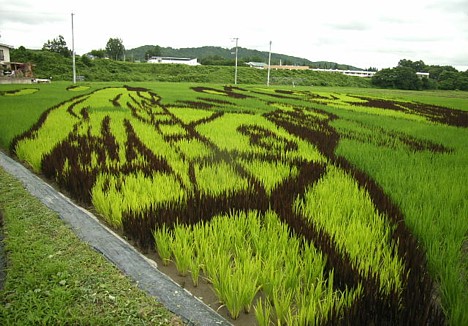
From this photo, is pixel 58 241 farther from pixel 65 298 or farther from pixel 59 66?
pixel 59 66

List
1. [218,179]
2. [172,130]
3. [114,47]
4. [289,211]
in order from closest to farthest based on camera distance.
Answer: [289,211] < [218,179] < [172,130] < [114,47]

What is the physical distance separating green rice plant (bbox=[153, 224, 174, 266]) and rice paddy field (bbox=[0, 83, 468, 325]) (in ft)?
0.04

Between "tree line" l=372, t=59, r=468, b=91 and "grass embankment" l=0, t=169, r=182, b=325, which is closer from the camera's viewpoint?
"grass embankment" l=0, t=169, r=182, b=325

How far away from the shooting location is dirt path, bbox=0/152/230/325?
159 centimetres

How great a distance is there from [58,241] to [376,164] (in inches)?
146

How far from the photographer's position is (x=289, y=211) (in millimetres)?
2512

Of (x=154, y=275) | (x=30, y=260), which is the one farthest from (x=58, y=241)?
(x=154, y=275)

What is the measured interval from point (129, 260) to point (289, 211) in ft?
4.09

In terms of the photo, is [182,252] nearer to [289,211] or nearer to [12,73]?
[289,211]

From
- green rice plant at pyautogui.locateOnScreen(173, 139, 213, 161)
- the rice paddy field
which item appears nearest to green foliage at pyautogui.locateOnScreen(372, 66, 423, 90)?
the rice paddy field

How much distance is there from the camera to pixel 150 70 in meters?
51.6

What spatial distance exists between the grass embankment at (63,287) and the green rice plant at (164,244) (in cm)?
28

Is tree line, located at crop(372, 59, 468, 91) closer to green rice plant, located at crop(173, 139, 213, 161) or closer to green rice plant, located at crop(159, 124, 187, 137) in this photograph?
green rice plant, located at crop(159, 124, 187, 137)

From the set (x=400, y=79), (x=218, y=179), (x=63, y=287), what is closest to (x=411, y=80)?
(x=400, y=79)
